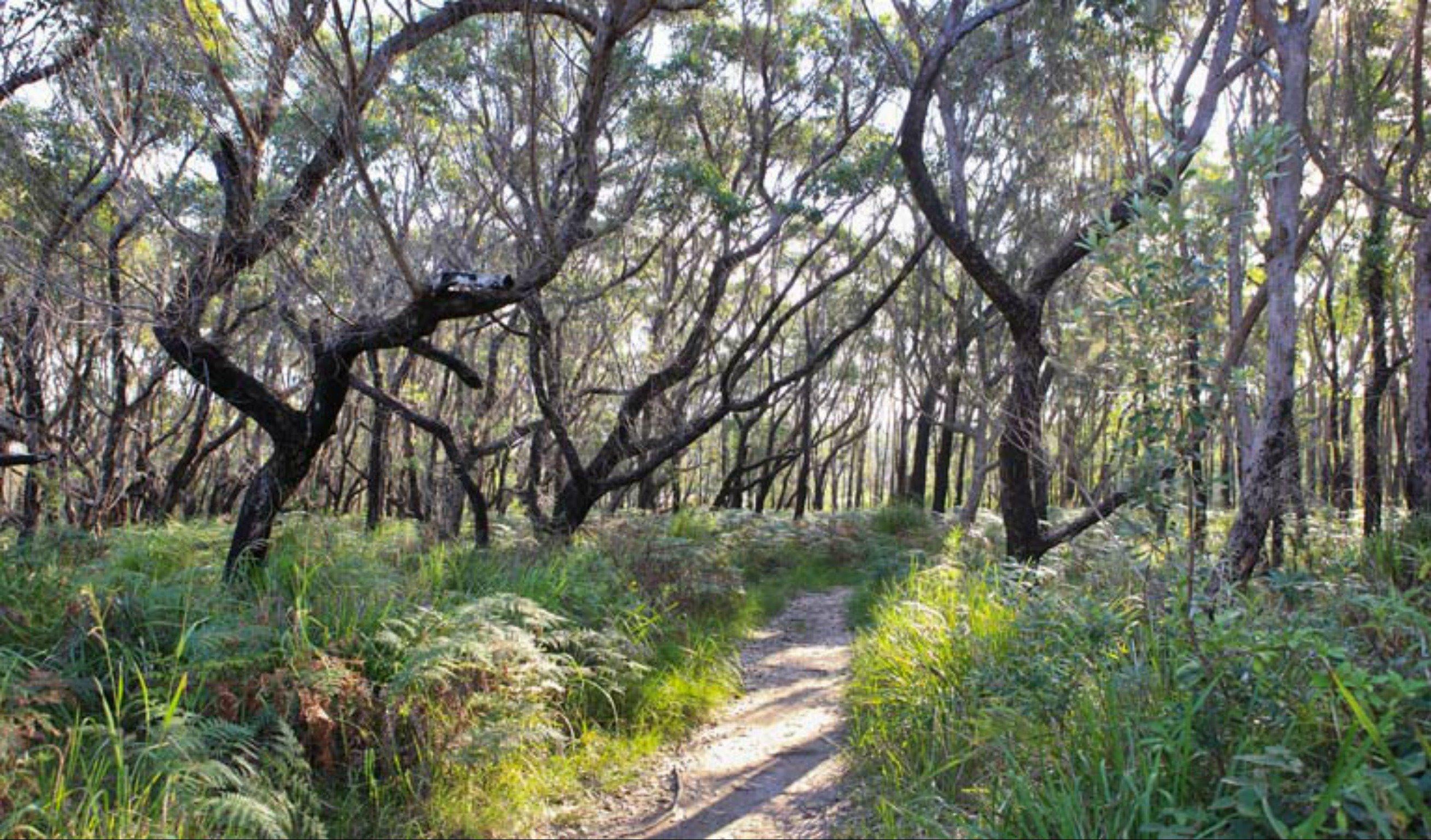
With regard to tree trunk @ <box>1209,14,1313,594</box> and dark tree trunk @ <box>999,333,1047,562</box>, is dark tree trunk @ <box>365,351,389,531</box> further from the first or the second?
tree trunk @ <box>1209,14,1313,594</box>

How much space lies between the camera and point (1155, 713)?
3293 millimetres

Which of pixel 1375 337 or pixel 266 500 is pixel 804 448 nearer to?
pixel 1375 337

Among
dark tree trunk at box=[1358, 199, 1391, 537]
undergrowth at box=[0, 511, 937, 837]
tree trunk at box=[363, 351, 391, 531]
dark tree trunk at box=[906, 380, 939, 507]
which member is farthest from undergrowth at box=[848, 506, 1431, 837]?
dark tree trunk at box=[906, 380, 939, 507]

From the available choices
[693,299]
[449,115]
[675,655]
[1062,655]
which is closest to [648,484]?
[693,299]

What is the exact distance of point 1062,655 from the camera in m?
4.35

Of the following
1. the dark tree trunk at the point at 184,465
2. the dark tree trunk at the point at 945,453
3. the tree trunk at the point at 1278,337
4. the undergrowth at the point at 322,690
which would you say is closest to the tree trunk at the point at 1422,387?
the tree trunk at the point at 1278,337

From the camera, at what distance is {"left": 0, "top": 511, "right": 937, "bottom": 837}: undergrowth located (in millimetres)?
3432

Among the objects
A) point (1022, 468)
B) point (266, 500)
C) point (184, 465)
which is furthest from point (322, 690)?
point (184, 465)

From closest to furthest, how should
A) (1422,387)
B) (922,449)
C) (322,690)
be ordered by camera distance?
(322,690), (1422,387), (922,449)

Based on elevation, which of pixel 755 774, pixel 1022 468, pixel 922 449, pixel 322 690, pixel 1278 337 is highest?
pixel 1278 337

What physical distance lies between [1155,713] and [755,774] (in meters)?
2.52

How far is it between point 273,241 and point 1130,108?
10.4 meters

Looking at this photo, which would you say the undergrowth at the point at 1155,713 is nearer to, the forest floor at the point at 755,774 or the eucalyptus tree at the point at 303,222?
the forest floor at the point at 755,774

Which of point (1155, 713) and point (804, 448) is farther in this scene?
point (804, 448)
